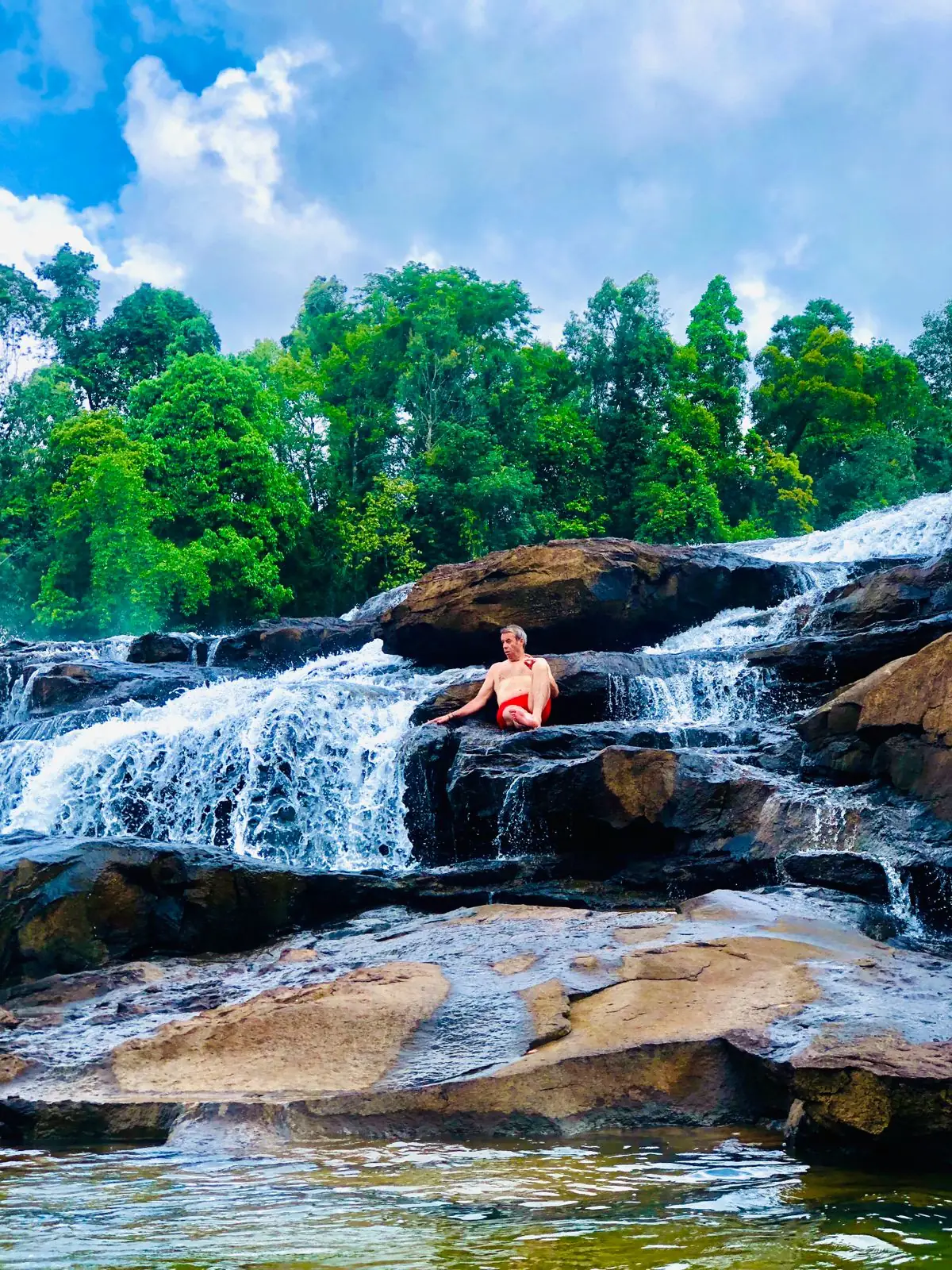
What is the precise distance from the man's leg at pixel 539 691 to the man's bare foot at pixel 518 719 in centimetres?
12

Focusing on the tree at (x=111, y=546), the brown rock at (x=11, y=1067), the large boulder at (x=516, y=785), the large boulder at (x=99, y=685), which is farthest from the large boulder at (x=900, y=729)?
the tree at (x=111, y=546)

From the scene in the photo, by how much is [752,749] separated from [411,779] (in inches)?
119

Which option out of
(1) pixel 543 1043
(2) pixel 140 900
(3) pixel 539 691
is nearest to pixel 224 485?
(3) pixel 539 691

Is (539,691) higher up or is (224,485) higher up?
(224,485)

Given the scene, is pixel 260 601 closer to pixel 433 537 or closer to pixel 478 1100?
pixel 433 537

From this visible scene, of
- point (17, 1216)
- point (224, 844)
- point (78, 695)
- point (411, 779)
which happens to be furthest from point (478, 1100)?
point (78, 695)

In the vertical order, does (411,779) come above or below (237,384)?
below

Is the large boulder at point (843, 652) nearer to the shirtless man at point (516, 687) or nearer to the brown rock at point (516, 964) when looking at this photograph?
the shirtless man at point (516, 687)

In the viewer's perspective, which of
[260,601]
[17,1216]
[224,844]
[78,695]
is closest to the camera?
[17,1216]

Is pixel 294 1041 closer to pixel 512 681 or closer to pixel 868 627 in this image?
pixel 512 681

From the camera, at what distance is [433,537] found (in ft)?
119

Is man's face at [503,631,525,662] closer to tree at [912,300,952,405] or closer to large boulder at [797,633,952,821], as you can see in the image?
large boulder at [797,633,952,821]

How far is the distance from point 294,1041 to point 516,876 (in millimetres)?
3775

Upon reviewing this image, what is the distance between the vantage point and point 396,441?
1578 inches
